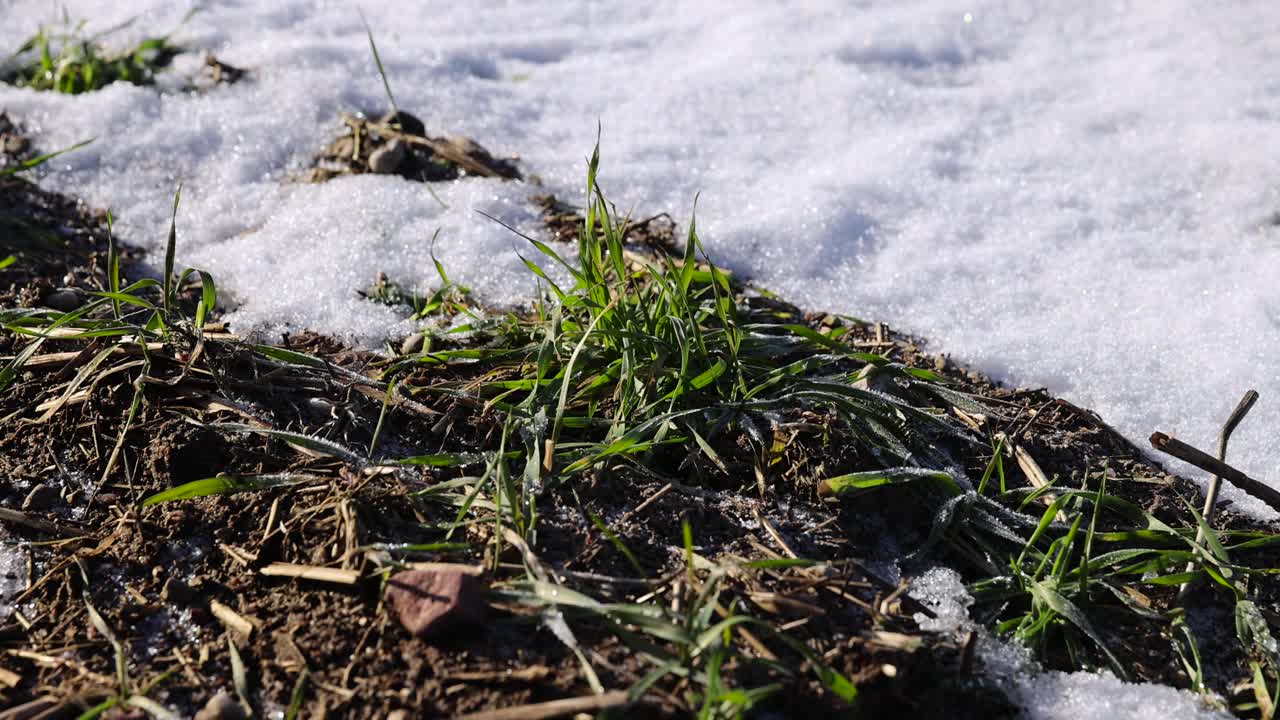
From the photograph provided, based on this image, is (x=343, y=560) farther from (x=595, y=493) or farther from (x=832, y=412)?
(x=832, y=412)

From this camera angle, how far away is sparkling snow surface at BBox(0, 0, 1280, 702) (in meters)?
2.33

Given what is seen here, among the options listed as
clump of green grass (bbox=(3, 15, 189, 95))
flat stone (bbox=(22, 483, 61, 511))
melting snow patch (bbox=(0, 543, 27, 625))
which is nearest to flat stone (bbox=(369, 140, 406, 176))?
clump of green grass (bbox=(3, 15, 189, 95))

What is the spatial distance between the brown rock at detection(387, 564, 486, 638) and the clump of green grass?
2.74 m

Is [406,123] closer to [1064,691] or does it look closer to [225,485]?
[225,485]

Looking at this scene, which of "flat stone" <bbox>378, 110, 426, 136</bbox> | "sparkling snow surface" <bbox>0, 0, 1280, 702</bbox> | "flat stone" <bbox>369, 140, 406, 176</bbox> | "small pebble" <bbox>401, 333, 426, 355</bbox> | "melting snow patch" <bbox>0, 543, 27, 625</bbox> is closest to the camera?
"melting snow patch" <bbox>0, 543, 27, 625</bbox>

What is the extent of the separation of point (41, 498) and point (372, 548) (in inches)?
28.0

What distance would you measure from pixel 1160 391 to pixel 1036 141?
47.5 inches

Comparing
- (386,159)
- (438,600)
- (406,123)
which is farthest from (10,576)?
(406,123)

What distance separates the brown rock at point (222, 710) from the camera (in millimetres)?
1295

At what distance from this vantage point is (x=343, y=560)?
147cm

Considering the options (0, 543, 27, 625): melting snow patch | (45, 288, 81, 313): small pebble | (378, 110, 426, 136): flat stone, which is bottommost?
(0, 543, 27, 625): melting snow patch

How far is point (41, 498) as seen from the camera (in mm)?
1710

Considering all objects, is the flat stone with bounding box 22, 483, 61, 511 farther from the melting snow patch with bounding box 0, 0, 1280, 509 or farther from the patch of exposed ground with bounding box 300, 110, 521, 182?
the patch of exposed ground with bounding box 300, 110, 521, 182

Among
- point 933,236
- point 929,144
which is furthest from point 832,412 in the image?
point 929,144
